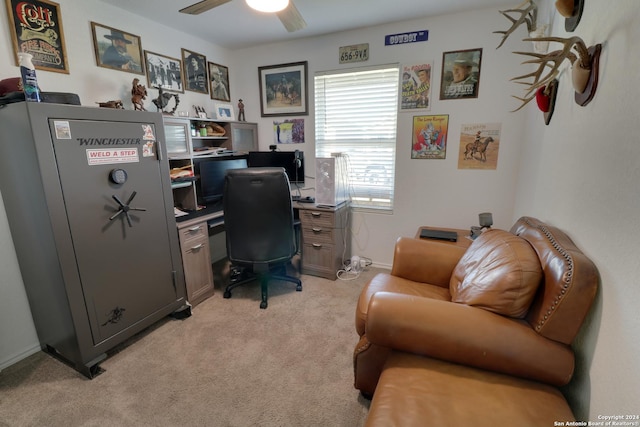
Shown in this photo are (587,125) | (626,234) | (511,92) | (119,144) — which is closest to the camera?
(626,234)

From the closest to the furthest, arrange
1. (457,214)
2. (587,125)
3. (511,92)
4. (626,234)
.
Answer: (626,234), (587,125), (511,92), (457,214)

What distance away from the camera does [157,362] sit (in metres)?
1.85

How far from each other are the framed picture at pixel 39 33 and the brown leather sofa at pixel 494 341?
2.56m

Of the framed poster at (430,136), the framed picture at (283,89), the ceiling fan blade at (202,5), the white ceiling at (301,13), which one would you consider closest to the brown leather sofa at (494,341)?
the framed poster at (430,136)

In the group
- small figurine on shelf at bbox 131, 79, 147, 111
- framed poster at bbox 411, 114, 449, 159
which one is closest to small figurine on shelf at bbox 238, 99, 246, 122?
small figurine on shelf at bbox 131, 79, 147, 111

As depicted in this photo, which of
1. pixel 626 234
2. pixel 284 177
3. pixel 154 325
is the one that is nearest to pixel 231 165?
pixel 284 177

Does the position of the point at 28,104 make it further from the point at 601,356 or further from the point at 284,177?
the point at 601,356

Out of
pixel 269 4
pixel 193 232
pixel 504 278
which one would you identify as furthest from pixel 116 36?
pixel 504 278

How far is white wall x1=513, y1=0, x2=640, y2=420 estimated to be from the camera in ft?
2.75

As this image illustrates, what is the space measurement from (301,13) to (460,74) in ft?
4.82

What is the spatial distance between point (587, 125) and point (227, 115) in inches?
121

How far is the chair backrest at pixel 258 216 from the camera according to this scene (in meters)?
2.26

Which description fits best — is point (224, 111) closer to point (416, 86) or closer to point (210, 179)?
point (210, 179)

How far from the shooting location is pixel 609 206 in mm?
981
